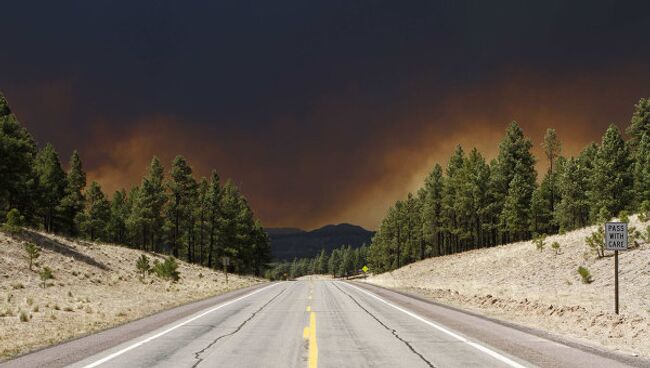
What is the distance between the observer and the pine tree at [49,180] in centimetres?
6250

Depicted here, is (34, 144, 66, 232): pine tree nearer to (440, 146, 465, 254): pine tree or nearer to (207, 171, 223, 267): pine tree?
(207, 171, 223, 267): pine tree

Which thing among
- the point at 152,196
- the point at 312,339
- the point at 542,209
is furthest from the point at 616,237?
the point at 152,196

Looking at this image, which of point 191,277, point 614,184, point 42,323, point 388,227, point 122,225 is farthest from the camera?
point 388,227

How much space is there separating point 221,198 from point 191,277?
27.1 m

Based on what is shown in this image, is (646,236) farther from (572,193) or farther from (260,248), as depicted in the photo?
(260,248)

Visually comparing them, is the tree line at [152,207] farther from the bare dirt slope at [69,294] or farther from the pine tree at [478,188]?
the pine tree at [478,188]

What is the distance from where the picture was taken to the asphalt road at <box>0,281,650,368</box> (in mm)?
8391

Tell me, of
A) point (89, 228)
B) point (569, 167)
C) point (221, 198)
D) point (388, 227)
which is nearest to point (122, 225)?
point (89, 228)

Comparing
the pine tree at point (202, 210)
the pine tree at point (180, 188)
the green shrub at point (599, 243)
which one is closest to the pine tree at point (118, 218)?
the pine tree at point (202, 210)

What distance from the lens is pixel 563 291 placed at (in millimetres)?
25812

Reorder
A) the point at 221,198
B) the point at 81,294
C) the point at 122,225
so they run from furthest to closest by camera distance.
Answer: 1. the point at 122,225
2. the point at 221,198
3. the point at 81,294

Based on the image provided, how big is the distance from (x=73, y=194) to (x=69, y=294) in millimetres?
50880

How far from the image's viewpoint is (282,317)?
53.9 ft

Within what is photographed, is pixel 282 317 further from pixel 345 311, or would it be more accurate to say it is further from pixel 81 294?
pixel 81 294
